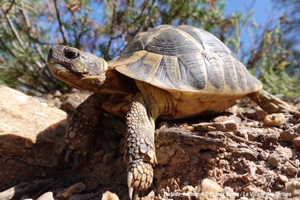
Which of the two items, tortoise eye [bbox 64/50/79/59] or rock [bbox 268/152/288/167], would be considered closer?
rock [bbox 268/152/288/167]

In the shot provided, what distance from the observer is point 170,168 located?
4.63 feet

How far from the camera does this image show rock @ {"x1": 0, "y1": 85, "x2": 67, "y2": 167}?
1732 mm

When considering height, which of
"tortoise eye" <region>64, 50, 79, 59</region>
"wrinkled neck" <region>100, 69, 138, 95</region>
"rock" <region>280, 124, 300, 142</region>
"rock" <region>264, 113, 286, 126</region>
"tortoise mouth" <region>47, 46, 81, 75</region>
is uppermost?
"tortoise eye" <region>64, 50, 79, 59</region>

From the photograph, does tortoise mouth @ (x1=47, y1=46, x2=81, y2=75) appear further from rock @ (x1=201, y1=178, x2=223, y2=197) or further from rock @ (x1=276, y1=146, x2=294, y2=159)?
rock @ (x1=276, y1=146, x2=294, y2=159)

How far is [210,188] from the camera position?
3.82 feet

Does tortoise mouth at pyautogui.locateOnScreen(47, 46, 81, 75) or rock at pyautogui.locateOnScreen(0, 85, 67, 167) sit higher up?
tortoise mouth at pyautogui.locateOnScreen(47, 46, 81, 75)

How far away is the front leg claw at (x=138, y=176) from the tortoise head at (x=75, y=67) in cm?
75

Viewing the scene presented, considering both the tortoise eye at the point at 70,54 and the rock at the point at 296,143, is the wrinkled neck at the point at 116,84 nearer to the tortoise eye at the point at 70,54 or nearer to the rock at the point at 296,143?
the tortoise eye at the point at 70,54

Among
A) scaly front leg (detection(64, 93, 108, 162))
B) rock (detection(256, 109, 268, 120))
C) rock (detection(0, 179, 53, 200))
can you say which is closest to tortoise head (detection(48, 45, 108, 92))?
scaly front leg (detection(64, 93, 108, 162))

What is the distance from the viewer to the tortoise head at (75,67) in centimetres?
149

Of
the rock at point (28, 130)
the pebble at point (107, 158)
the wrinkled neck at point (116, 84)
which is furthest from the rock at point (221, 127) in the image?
the rock at point (28, 130)

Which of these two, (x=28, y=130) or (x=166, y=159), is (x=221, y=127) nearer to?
(x=166, y=159)

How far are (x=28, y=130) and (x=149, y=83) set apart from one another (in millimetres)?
1229

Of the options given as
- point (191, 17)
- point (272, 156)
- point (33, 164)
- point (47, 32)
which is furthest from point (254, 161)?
point (47, 32)
